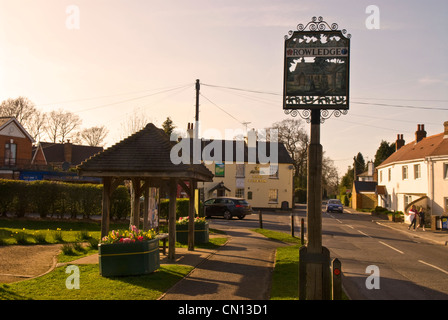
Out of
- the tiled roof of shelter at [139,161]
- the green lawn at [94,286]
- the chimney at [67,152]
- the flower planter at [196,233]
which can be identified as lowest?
the green lawn at [94,286]

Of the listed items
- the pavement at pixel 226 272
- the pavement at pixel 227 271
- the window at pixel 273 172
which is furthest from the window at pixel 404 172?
the pavement at pixel 226 272

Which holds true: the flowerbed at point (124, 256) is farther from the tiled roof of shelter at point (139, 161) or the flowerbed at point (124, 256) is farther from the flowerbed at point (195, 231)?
the flowerbed at point (195, 231)

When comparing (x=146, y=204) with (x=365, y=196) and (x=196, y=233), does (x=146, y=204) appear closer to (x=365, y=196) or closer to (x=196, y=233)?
(x=196, y=233)

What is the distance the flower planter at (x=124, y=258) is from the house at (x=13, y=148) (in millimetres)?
38556

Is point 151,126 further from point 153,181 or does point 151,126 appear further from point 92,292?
point 92,292

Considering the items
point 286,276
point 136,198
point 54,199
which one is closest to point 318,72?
point 286,276

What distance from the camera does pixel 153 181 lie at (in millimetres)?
14289

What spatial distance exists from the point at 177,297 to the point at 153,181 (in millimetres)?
6105

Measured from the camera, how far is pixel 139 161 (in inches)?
496

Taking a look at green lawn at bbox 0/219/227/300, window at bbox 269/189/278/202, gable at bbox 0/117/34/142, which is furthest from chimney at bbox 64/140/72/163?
green lawn at bbox 0/219/227/300

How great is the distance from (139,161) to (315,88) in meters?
6.04

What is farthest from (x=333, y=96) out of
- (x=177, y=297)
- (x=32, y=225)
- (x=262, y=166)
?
(x=262, y=166)

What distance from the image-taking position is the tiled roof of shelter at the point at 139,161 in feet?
40.3

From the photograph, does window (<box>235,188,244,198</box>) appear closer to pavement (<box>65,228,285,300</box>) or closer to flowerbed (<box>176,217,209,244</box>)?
pavement (<box>65,228,285,300</box>)
